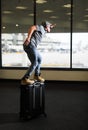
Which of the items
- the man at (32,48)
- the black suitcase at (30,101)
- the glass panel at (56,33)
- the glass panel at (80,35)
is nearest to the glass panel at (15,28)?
the glass panel at (56,33)

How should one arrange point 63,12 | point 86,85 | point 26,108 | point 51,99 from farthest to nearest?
1. point 63,12
2. point 86,85
3. point 51,99
4. point 26,108

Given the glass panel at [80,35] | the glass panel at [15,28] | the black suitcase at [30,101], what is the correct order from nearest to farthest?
the black suitcase at [30,101]
the glass panel at [80,35]
the glass panel at [15,28]

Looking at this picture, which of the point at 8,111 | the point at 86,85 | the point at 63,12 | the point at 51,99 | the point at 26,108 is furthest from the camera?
the point at 63,12

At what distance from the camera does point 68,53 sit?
385 inches

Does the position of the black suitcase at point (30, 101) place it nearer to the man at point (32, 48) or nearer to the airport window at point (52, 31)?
the man at point (32, 48)

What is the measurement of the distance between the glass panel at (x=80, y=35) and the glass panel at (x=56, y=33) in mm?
197

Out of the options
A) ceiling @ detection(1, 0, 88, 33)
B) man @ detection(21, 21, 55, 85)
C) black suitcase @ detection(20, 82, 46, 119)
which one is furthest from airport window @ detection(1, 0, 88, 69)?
black suitcase @ detection(20, 82, 46, 119)

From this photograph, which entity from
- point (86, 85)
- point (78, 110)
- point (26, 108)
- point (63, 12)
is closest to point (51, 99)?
point (78, 110)

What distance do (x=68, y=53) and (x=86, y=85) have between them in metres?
1.31

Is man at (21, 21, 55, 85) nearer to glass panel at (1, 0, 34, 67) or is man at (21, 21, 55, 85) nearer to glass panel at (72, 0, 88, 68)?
glass panel at (72, 0, 88, 68)

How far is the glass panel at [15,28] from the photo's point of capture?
390 inches

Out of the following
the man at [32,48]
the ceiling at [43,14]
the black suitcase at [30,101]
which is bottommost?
the black suitcase at [30,101]

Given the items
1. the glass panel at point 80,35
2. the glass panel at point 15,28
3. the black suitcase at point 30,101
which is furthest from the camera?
the glass panel at point 15,28

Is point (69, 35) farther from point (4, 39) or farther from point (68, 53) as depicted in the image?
point (4, 39)
